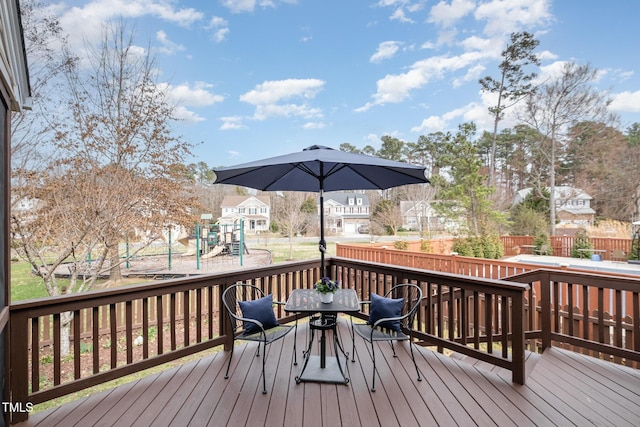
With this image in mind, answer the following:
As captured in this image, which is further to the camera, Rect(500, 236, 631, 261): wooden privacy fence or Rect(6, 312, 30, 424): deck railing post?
Rect(500, 236, 631, 261): wooden privacy fence

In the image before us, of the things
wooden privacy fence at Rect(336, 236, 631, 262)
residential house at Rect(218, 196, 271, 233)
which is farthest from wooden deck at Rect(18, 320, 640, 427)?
residential house at Rect(218, 196, 271, 233)

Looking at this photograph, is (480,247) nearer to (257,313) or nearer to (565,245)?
(565,245)

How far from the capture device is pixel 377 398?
2295 mm

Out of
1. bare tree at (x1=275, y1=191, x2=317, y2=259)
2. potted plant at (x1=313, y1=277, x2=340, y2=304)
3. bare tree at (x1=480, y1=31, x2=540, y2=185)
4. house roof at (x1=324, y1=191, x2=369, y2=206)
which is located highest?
bare tree at (x1=480, y1=31, x2=540, y2=185)

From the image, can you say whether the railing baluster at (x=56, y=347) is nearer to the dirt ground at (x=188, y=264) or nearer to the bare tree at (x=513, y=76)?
the dirt ground at (x=188, y=264)

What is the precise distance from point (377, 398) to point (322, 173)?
6.49 ft

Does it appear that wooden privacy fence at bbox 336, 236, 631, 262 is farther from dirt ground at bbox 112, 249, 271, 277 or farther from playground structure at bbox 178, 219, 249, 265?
playground structure at bbox 178, 219, 249, 265

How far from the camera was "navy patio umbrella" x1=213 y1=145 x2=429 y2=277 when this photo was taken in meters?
2.49

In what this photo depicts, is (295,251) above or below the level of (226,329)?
below

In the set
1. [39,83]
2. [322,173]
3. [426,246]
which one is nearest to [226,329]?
[322,173]

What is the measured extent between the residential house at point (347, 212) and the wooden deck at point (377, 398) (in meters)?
17.3

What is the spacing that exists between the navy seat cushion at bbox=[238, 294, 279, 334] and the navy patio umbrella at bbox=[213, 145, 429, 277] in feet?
2.11

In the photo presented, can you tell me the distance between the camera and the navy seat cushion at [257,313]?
9.06 feet

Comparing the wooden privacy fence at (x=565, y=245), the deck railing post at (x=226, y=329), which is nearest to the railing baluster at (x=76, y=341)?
the deck railing post at (x=226, y=329)
